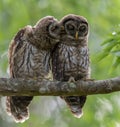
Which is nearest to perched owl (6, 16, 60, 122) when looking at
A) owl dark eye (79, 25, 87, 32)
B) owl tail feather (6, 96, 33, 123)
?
owl tail feather (6, 96, 33, 123)

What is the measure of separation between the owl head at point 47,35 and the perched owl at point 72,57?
6cm

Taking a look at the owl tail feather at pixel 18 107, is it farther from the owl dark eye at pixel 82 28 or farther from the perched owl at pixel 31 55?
the owl dark eye at pixel 82 28

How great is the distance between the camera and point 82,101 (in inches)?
209

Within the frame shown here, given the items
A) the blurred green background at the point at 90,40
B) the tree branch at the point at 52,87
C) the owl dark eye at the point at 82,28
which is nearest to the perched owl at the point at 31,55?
the owl dark eye at the point at 82,28

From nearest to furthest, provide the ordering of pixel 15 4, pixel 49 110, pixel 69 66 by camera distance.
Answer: pixel 69 66, pixel 15 4, pixel 49 110

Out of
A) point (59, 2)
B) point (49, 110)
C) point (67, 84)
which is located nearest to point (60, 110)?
point (49, 110)

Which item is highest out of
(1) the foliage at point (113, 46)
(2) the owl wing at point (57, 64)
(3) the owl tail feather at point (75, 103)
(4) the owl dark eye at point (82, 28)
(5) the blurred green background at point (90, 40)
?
(1) the foliage at point (113, 46)

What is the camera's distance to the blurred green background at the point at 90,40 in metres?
6.77

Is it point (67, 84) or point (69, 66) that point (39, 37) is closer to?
point (69, 66)

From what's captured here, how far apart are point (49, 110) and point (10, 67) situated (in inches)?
95.2

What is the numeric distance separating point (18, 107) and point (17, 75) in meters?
0.27

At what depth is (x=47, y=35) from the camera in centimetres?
534

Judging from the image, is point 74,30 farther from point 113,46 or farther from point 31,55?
point 113,46

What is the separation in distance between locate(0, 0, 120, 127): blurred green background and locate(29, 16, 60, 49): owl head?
1.05m
